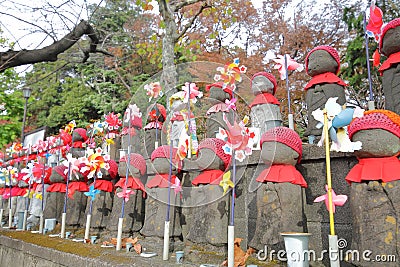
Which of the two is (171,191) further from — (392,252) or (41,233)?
(41,233)

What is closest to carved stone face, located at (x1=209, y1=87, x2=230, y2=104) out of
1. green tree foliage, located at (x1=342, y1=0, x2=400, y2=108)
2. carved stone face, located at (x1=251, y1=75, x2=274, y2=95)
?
carved stone face, located at (x1=251, y1=75, x2=274, y2=95)

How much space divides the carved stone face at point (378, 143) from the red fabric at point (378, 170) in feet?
0.12

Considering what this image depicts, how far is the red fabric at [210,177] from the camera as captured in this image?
103 inches

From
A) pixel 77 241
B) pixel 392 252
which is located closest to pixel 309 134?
pixel 392 252

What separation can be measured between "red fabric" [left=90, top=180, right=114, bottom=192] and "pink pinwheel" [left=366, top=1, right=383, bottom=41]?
3162 mm

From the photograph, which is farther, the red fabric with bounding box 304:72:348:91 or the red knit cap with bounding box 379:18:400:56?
the red fabric with bounding box 304:72:348:91

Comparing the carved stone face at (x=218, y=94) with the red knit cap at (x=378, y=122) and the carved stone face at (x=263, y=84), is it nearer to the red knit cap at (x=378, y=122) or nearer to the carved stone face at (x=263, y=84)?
the carved stone face at (x=263, y=84)

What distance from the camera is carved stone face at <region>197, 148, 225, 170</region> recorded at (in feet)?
8.67

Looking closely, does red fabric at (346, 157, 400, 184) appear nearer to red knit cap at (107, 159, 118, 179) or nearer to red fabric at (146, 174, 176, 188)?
red fabric at (146, 174, 176, 188)

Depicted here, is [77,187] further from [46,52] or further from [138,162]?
[46,52]

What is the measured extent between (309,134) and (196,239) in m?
1.60

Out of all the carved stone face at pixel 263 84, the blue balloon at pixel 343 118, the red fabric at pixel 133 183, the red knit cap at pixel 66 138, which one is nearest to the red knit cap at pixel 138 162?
the red fabric at pixel 133 183

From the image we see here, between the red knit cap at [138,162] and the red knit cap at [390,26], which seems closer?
the red knit cap at [390,26]

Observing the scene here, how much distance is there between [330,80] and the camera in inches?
126
